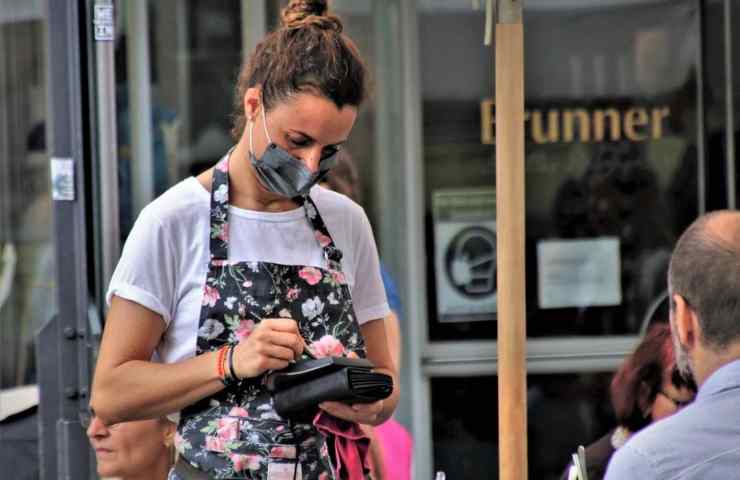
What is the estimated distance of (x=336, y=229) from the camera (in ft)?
8.25

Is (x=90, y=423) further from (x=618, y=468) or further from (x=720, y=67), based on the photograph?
(x=720, y=67)

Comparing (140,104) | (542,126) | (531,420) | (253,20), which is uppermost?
(253,20)

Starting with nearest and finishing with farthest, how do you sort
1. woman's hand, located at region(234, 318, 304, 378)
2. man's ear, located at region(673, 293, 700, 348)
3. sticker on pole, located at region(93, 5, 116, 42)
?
man's ear, located at region(673, 293, 700, 348)
woman's hand, located at region(234, 318, 304, 378)
sticker on pole, located at region(93, 5, 116, 42)

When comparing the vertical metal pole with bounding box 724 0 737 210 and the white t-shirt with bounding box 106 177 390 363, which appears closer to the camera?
the white t-shirt with bounding box 106 177 390 363

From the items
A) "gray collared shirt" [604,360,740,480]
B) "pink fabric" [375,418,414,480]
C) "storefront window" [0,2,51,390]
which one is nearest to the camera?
"gray collared shirt" [604,360,740,480]

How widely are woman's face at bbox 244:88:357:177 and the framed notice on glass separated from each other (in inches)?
114

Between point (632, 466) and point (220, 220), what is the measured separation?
2.85ft

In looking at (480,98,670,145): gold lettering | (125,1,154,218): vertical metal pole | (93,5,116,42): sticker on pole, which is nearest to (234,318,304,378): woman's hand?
(93,5,116,42): sticker on pole

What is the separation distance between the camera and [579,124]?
5273mm

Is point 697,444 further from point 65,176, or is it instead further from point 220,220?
point 65,176

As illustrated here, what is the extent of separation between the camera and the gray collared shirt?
1988mm

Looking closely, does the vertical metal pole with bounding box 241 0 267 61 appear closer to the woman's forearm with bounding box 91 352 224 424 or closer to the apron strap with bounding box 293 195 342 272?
the apron strap with bounding box 293 195 342 272

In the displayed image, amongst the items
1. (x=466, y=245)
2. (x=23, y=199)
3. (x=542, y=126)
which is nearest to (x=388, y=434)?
(x=466, y=245)

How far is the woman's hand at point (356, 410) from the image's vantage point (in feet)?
7.59
